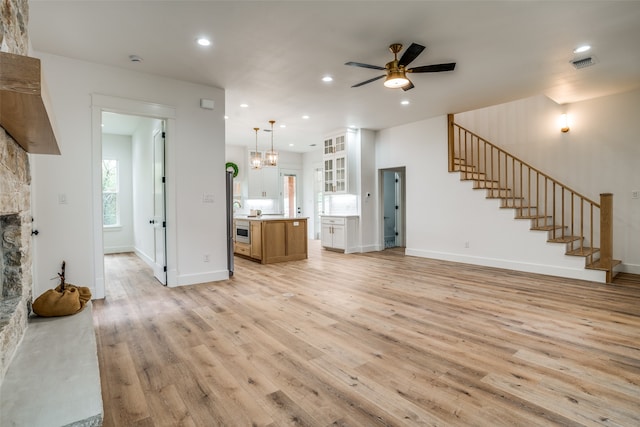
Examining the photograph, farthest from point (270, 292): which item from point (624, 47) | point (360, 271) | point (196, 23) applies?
point (624, 47)

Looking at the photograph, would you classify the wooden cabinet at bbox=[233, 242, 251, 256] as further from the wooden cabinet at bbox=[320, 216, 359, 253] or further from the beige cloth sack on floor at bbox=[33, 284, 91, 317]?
the beige cloth sack on floor at bbox=[33, 284, 91, 317]

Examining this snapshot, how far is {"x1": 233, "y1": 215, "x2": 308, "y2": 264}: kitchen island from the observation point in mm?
6355

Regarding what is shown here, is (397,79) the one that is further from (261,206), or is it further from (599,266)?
(261,206)

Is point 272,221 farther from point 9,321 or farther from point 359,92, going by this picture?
point 9,321

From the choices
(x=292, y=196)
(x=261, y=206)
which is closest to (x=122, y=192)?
(x=261, y=206)

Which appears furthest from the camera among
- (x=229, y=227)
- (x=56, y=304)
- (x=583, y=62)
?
(x=229, y=227)

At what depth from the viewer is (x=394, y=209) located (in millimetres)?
9031

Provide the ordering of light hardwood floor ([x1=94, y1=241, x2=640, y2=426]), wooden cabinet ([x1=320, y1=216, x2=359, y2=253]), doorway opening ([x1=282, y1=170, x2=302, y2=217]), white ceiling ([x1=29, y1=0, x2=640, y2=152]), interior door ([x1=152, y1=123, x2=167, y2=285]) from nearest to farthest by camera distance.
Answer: light hardwood floor ([x1=94, y1=241, x2=640, y2=426]), white ceiling ([x1=29, y1=0, x2=640, y2=152]), interior door ([x1=152, y1=123, x2=167, y2=285]), wooden cabinet ([x1=320, y1=216, x2=359, y2=253]), doorway opening ([x1=282, y1=170, x2=302, y2=217])

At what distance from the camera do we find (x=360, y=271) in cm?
560

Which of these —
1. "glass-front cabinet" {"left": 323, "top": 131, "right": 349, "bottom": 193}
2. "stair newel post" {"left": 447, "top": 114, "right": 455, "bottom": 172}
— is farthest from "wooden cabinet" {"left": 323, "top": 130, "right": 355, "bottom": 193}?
"stair newel post" {"left": 447, "top": 114, "right": 455, "bottom": 172}

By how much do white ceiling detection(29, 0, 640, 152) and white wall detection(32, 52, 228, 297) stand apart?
0.24m

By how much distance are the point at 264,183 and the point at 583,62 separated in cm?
797

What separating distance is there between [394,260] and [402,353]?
4272mm

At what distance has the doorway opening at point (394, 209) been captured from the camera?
882cm
